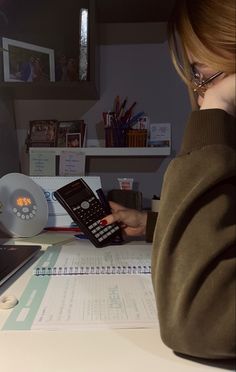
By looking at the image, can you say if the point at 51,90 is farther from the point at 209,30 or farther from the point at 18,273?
the point at 209,30

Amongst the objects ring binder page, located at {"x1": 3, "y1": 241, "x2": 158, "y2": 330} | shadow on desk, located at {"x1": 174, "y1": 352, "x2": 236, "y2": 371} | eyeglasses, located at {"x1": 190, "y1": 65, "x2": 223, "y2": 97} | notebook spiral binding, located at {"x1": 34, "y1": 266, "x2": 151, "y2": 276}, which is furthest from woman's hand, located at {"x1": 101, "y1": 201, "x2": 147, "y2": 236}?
shadow on desk, located at {"x1": 174, "y1": 352, "x2": 236, "y2": 371}

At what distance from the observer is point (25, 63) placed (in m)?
1.29

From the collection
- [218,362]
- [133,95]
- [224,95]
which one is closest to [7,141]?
[133,95]

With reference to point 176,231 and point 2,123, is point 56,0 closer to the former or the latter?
point 2,123

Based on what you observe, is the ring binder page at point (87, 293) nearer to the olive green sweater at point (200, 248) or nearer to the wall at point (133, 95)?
the olive green sweater at point (200, 248)

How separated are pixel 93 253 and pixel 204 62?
514 millimetres

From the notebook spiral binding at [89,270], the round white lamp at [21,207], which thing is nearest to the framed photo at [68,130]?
the round white lamp at [21,207]

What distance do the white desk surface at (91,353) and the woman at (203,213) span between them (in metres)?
0.02

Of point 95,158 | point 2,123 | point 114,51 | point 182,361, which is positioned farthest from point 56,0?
point 182,361

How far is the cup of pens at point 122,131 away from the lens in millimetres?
1337

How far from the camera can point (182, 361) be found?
1.36ft

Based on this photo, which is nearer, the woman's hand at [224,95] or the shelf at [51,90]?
the woman's hand at [224,95]

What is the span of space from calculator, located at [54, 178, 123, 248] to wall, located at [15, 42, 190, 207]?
0.45 m

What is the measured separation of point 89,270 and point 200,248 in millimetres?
349
